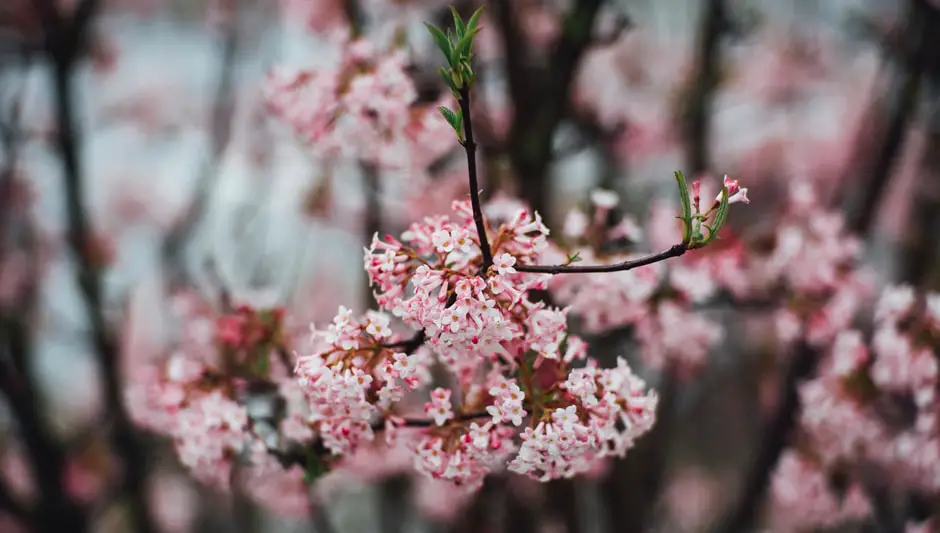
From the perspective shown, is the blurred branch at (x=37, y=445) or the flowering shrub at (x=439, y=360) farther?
the blurred branch at (x=37, y=445)

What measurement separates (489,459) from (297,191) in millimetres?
1587

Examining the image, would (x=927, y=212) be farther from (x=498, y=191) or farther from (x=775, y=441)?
(x=498, y=191)

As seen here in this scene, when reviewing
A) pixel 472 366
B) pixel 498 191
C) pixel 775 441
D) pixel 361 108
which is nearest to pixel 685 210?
pixel 472 366

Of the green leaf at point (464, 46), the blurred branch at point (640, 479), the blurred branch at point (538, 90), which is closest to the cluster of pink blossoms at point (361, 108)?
the blurred branch at point (538, 90)

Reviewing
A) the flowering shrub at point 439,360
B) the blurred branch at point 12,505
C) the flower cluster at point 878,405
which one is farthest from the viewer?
the blurred branch at point 12,505

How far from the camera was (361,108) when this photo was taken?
1.31 metres

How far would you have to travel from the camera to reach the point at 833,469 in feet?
6.03

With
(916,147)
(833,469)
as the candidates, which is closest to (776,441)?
(833,469)

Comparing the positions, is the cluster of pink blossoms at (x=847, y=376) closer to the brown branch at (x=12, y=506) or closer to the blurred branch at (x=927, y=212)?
the blurred branch at (x=927, y=212)

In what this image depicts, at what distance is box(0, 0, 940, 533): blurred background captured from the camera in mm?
1655

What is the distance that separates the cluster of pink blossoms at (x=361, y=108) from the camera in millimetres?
1304

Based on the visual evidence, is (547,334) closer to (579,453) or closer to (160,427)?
(579,453)

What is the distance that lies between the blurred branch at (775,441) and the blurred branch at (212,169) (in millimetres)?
1779

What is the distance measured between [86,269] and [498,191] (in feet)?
4.57
